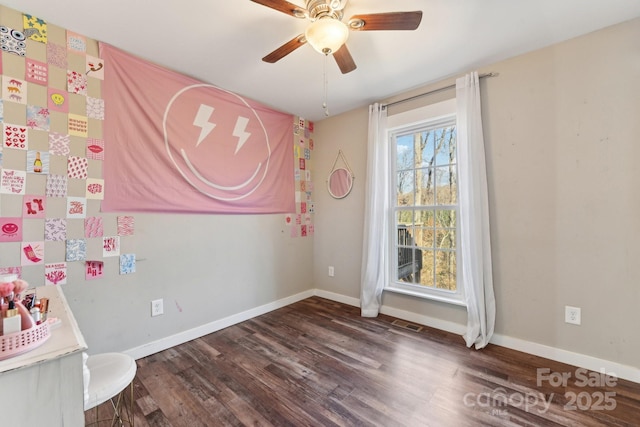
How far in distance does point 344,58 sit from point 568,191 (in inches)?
74.5

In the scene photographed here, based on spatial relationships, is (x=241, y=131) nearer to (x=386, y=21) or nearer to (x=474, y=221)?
(x=386, y=21)

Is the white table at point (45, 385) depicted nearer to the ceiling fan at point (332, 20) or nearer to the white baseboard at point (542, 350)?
the ceiling fan at point (332, 20)

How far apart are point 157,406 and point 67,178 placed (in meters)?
1.58

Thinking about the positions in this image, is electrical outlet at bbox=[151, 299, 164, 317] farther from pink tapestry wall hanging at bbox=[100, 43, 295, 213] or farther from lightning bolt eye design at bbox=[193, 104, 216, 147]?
lightning bolt eye design at bbox=[193, 104, 216, 147]

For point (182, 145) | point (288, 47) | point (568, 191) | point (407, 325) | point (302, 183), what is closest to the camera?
point (288, 47)

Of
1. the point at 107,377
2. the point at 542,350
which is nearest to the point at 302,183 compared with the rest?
the point at 107,377

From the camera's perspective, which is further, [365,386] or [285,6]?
[365,386]

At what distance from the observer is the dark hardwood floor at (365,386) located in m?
1.48

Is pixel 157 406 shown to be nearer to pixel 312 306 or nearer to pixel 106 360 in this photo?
pixel 106 360

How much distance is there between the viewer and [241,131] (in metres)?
2.76

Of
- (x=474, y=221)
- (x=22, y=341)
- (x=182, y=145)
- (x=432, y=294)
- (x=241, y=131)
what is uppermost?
(x=241, y=131)

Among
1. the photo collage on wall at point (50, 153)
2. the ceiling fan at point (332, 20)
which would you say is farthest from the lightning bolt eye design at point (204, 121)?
the ceiling fan at point (332, 20)

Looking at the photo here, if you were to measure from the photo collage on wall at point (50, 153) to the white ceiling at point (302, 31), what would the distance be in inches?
7.0

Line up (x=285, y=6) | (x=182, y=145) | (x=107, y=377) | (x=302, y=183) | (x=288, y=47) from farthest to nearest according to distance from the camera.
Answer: (x=302, y=183)
(x=182, y=145)
(x=288, y=47)
(x=285, y=6)
(x=107, y=377)
